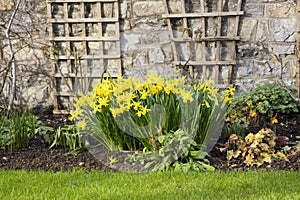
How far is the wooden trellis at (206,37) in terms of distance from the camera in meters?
5.75

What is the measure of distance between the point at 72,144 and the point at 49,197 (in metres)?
1.14

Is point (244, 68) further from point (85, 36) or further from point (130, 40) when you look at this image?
point (85, 36)

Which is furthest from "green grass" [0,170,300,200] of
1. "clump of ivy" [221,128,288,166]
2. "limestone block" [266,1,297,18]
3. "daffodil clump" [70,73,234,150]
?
"limestone block" [266,1,297,18]

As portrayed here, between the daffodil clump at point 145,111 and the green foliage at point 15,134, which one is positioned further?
the green foliage at point 15,134

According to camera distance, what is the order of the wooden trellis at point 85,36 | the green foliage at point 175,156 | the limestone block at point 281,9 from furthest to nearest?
1. the wooden trellis at point 85,36
2. the limestone block at point 281,9
3. the green foliage at point 175,156

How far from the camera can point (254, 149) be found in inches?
143

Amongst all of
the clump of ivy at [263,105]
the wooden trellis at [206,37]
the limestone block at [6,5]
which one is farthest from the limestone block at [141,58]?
the limestone block at [6,5]

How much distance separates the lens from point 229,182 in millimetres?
3154

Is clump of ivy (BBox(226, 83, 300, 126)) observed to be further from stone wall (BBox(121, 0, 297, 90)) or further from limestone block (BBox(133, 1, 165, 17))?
limestone block (BBox(133, 1, 165, 17))

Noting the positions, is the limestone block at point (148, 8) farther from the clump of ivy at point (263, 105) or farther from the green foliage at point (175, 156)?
the green foliage at point (175, 156)

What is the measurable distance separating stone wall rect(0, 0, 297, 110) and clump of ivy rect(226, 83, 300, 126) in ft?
1.43

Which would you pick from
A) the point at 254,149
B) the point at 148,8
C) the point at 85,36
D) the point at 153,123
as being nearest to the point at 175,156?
the point at 153,123

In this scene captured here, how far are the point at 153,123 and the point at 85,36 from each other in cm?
264

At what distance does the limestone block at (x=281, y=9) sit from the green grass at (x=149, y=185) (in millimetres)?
2865
